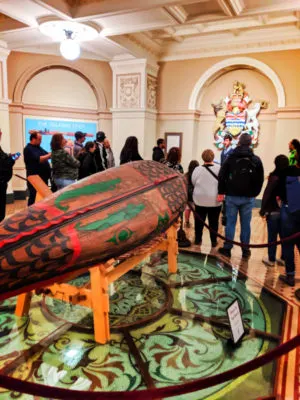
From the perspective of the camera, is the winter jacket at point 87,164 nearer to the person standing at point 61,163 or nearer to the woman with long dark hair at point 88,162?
the woman with long dark hair at point 88,162

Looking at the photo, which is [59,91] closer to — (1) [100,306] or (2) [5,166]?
(2) [5,166]

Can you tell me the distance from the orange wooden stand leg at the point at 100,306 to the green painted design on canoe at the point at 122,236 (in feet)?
1.16

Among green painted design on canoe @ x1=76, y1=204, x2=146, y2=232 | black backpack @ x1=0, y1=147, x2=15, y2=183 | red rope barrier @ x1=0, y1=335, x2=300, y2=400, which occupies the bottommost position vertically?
red rope barrier @ x1=0, y1=335, x2=300, y2=400

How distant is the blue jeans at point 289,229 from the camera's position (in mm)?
3135

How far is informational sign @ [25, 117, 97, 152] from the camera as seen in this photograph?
8.11m

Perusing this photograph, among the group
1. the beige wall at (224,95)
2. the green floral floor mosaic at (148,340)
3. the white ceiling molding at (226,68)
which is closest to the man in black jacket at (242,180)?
the green floral floor mosaic at (148,340)

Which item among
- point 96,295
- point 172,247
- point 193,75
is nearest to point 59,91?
point 193,75

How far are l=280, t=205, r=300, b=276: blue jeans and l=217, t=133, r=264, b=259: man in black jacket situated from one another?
56cm

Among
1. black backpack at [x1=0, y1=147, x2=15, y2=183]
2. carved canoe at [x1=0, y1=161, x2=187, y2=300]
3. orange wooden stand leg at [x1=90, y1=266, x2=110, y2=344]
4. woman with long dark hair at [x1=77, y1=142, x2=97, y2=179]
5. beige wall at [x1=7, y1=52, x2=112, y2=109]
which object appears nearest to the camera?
carved canoe at [x1=0, y1=161, x2=187, y2=300]

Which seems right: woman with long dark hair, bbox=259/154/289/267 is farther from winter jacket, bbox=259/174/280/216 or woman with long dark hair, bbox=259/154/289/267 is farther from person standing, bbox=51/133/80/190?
person standing, bbox=51/133/80/190

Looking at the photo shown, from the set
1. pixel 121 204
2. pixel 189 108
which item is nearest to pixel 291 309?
pixel 121 204

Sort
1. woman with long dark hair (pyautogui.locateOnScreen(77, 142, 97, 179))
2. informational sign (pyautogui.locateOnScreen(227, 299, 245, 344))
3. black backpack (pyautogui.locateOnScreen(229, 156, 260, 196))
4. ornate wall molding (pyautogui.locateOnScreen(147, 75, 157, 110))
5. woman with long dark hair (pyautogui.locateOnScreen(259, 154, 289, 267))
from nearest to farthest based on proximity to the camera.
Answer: informational sign (pyautogui.locateOnScreen(227, 299, 245, 344)) < woman with long dark hair (pyautogui.locateOnScreen(259, 154, 289, 267)) < black backpack (pyautogui.locateOnScreen(229, 156, 260, 196)) < woman with long dark hair (pyautogui.locateOnScreen(77, 142, 97, 179)) < ornate wall molding (pyautogui.locateOnScreen(147, 75, 157, 110))

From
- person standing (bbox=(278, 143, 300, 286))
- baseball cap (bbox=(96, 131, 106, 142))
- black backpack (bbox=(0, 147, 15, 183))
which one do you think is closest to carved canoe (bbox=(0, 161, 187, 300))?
person standing (bbox=(278, 143, 300, 286))

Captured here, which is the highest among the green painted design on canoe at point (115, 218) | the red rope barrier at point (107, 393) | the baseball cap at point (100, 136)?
the baseball cap at point (100, 136)
